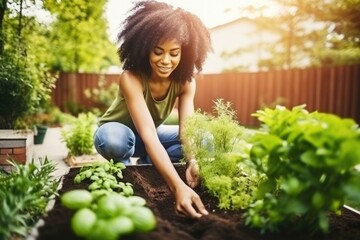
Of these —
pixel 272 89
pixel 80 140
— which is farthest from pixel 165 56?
pixel 272 89

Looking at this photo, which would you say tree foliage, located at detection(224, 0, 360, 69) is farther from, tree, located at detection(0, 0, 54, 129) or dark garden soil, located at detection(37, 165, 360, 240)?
dark garden soil, located at detection(37, 165, 360, 240)

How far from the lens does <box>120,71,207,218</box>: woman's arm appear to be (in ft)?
6.54

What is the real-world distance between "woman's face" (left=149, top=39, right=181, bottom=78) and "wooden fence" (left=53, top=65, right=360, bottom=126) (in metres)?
7.72

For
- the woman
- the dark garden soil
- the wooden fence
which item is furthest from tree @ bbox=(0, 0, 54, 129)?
the wooden fence

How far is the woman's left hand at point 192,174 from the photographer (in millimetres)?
2556

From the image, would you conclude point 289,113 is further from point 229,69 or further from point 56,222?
point 229,69

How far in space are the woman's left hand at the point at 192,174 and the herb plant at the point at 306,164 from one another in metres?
0.84

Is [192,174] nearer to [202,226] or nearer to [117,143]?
[117,143]

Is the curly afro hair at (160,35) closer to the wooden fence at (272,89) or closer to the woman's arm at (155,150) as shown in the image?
the woman's arm at (155,150)

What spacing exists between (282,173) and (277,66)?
58.2ft

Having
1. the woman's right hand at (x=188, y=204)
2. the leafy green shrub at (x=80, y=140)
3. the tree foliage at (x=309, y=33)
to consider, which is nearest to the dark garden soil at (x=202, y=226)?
the woman's right hand at (x=188, y=204)

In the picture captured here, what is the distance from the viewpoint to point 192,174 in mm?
2602

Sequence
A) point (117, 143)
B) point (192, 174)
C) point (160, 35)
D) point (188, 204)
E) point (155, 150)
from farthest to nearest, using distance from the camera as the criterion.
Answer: point (117, 143), point (160, 35), point (192, 174), point (155, 150), point (188, 204)

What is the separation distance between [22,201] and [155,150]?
81 cm
